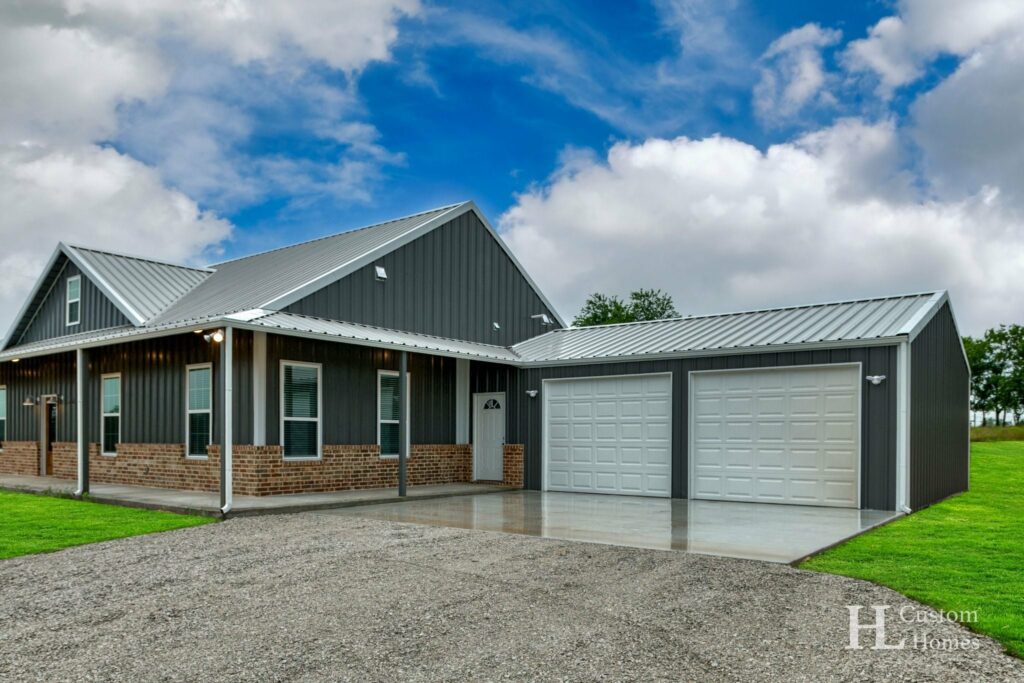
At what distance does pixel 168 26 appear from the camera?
49.4ft

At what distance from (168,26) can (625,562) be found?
13301 mm

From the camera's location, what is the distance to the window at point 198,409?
1423 cm

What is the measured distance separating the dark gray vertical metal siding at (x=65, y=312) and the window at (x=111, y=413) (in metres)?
1.26

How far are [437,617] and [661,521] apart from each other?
579cm

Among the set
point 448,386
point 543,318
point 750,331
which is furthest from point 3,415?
point 750,331

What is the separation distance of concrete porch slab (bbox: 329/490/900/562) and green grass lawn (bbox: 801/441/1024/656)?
392 mm

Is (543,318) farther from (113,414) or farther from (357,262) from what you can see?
(113,414)

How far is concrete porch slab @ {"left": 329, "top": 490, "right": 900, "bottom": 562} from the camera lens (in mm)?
8789

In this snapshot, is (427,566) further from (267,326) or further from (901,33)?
(901,33)

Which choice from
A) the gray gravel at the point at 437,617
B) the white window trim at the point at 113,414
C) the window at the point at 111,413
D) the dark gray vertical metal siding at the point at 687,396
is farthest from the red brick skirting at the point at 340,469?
the gray gravel at the point at 437,617

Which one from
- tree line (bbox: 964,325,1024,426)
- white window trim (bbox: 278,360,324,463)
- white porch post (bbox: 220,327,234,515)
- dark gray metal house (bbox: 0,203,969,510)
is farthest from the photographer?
tree line (bbox: 964,325,1024,426)

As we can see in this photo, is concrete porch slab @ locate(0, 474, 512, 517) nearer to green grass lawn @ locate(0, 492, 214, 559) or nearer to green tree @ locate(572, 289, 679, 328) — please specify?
green grass lawn @ locate(0, 492, 214, 559)

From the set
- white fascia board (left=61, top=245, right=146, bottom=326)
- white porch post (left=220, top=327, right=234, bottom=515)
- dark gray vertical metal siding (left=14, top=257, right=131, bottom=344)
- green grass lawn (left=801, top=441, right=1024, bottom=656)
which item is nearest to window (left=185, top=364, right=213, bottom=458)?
white fascia board (left=61, top=245, right=146, bottom=326)

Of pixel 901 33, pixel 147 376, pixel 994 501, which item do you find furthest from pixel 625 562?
pixel 901 33
